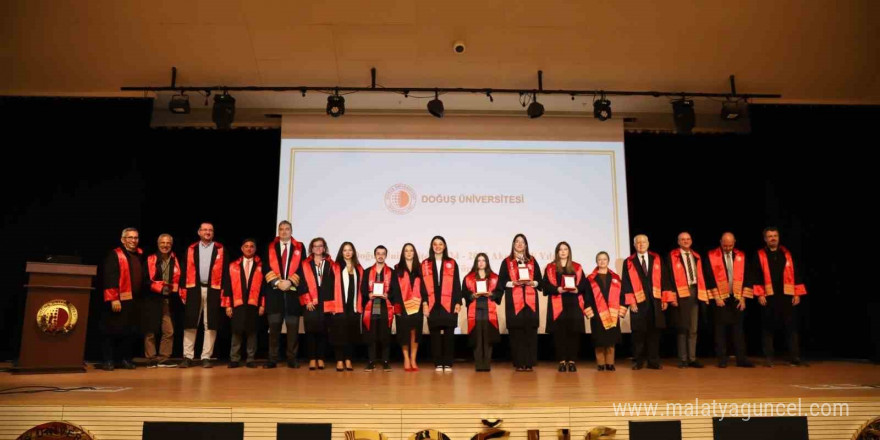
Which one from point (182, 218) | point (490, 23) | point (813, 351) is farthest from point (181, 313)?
point (813, 351)

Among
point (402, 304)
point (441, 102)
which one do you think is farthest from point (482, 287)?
point (441, 102)

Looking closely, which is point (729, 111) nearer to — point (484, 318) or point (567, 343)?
point (567, 343)

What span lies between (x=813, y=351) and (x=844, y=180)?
2.13 m

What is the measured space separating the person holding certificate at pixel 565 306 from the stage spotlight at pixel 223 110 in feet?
12.7

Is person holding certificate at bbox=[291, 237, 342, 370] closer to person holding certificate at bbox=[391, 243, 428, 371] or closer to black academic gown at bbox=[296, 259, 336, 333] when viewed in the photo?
black academic gown at bbox=[296, 259, 336, 333]

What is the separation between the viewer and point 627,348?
7.38 metres

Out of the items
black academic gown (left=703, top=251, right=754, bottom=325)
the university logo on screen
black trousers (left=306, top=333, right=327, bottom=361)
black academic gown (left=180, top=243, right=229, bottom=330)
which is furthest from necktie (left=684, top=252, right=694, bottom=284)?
black academic gown (left=180, top=243, right=229, bottom=330)

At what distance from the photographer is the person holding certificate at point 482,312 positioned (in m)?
5.78

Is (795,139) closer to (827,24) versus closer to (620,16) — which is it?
(827,24)

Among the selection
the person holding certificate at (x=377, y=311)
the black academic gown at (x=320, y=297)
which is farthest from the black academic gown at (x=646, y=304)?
the black academic gown at (x=320, y=297)

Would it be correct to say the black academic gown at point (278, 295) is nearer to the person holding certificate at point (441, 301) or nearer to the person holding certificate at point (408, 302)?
the person holding certificate at point (408, 302)

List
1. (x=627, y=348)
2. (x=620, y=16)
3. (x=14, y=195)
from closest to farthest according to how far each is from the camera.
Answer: (x=620, y=16)
(x=14, y=195)
(x=627, y=348)

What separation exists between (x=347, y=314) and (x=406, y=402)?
2.51 meters

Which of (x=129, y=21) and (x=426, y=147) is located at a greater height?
(x=129, y=21)
